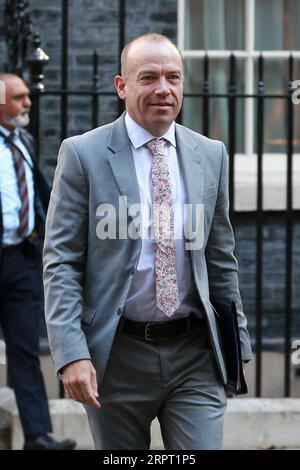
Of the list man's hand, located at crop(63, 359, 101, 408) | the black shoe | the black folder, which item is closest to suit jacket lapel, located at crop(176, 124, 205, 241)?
the black folder

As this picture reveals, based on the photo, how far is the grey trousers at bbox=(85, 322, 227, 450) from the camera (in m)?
4.08

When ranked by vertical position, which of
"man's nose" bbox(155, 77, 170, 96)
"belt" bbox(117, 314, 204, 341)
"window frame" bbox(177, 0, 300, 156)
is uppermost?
"window frame" bbox(177, 0, 300, 156)

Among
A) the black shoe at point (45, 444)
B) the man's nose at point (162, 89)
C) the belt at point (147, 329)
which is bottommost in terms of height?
the black shoe at point (45, 444)

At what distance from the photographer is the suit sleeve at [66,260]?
3.97 meters

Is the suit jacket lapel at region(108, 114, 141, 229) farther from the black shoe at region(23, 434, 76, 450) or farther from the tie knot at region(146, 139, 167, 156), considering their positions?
the black shoe at region(23, 434, 76, 450)

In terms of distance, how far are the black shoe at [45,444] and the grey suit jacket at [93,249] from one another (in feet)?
7.94

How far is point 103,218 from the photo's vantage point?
13.2 ft

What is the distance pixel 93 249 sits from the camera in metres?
4.07

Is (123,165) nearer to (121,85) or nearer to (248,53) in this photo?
(121,85)

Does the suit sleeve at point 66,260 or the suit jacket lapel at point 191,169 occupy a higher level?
the suit jacket lapel at point 191,169

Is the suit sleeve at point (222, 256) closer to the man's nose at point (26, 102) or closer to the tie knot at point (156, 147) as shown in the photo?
the tie knot at point (156, 147)

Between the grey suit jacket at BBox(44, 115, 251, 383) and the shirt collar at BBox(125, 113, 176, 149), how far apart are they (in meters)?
0.02

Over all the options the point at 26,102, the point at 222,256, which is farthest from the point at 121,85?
the point at 26,102

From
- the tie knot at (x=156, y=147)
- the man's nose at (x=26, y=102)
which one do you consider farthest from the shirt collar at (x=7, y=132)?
the tie knot at (x=156, y=147)
